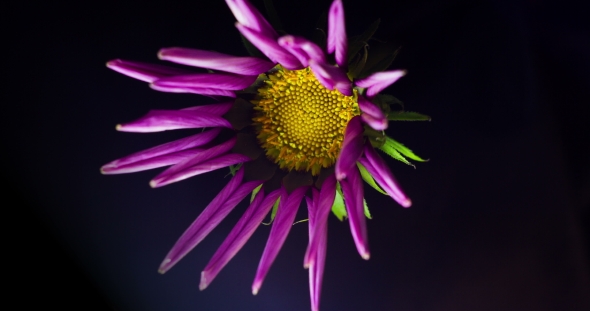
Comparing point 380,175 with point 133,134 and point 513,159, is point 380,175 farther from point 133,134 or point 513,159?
point 133,134

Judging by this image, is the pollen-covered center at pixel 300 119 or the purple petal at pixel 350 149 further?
the pollen-covered center at pixel 300 119

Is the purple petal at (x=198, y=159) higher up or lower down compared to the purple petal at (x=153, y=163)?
lower down

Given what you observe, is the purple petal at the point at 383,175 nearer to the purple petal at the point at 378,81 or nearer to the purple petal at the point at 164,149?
the purple petal at the point at 378,81

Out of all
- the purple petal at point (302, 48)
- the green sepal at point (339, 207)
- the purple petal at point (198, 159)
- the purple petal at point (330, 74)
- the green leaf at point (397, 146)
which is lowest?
the green sepal at point (339, 207)

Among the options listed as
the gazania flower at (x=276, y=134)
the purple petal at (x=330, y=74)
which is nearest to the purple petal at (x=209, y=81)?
the gazania flower at (x=276, y=134)

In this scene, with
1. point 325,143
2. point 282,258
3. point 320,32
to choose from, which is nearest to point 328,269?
point 282,258

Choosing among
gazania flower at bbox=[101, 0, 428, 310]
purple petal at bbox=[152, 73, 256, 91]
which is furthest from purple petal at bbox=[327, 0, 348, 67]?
purple petal at bbox=[152, 73, 256, 91]

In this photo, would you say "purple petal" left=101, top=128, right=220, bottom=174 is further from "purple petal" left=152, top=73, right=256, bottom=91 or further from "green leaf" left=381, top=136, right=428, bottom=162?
"green leaf" left=381, top=136, right=428, bottom=162
